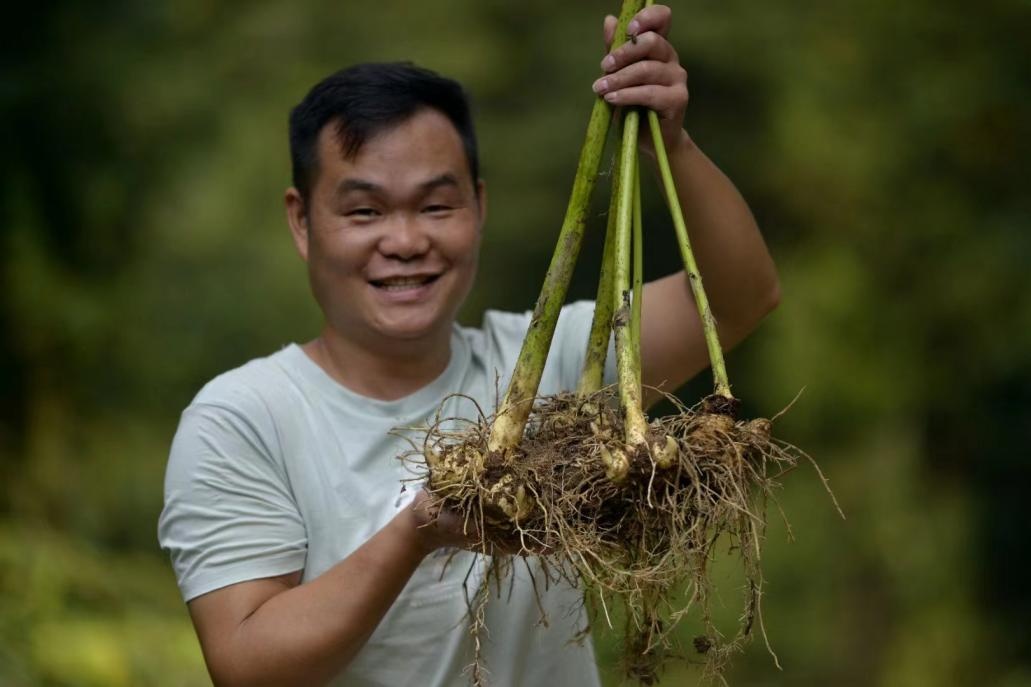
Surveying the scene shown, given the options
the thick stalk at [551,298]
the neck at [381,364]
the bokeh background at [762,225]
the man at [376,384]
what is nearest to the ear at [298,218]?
the man at [376,384]

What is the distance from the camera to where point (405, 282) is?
1889mm

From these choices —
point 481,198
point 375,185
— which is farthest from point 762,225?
point 375,185

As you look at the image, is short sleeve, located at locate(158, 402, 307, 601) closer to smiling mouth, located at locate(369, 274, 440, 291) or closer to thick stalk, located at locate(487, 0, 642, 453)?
smiling mouth, located at locate(369, 274, 440, 291)

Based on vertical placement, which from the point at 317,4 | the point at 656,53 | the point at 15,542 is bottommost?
the point at 15,542

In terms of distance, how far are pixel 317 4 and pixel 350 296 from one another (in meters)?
2.78

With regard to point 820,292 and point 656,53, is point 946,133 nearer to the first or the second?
point 820,292

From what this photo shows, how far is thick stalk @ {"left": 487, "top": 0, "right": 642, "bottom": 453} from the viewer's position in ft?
5.18

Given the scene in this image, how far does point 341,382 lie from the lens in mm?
1979

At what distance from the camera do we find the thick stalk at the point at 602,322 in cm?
170

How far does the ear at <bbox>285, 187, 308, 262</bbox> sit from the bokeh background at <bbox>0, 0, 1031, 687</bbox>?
2160mm

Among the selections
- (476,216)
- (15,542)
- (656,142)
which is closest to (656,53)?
(656,142)

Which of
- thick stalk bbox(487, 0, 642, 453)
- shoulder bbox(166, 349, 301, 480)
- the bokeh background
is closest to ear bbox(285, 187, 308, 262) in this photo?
shoulder bbox(166, 349, 301, 480)

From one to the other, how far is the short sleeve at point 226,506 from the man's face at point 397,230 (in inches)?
8.9

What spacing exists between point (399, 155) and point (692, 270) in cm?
47
